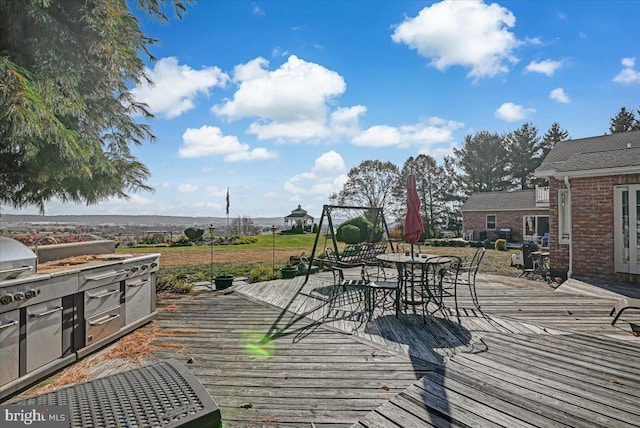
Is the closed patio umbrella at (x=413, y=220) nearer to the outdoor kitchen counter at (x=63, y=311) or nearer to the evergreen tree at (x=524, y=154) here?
the outdoor kitchen counter at (x=63, y=311)

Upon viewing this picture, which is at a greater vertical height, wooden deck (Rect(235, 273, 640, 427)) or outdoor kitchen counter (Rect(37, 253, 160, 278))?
outdoor kitchen counter (Rect(37, 253, 160, 278))

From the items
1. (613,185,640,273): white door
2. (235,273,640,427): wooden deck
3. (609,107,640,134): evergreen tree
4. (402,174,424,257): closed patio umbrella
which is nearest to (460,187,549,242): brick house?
(613,185,640,273): white door

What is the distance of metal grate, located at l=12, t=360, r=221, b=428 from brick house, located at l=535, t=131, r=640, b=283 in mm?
9218

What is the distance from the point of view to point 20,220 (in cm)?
445

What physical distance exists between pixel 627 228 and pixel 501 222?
15949 mm

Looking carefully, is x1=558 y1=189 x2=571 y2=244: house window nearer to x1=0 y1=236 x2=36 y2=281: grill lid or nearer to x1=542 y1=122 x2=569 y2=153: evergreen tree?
x1=0 y1=236 x2=36 y2=281: grill lid

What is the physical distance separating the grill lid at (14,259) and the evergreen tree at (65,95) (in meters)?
A: 0.99

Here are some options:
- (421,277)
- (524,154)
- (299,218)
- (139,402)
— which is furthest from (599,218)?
(299,218)

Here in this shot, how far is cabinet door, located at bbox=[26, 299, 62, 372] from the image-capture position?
283 cm

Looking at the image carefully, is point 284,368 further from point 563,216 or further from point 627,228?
point 563,216

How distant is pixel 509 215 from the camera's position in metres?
21.7

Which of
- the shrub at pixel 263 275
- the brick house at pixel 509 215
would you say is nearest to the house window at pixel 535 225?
the brick house at pixel 509 215

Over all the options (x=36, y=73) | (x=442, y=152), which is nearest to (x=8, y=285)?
(x=36, y=73)

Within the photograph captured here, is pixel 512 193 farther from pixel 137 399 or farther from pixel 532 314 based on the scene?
pixel 137 399
